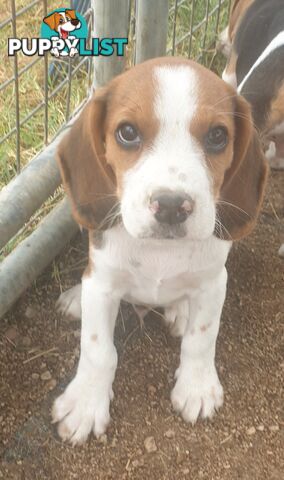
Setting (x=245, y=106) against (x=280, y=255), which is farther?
(x=280, y=255)

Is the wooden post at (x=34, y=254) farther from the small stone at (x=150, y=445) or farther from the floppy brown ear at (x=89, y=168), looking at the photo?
the small stone at (x=150, y=445)

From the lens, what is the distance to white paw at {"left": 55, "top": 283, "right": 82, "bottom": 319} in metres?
3.49

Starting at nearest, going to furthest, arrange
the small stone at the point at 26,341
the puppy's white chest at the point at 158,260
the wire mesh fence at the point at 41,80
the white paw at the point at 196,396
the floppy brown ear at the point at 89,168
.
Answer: the floppy brown ear at the point at 89,168, the puppy's white chest at the point at 158,260, the white paw at the point at 196,396, the small stone at the point at 26,341, the wire mesh fence at the point at 41,80

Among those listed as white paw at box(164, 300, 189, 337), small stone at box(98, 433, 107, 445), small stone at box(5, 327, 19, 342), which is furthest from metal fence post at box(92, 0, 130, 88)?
small stone at box(98, 433, 107, 445)

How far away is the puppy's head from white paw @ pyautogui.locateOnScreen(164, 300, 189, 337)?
75 cm

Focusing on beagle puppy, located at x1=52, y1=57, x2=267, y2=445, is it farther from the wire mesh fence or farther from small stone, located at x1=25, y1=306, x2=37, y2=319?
the wire mesh fence

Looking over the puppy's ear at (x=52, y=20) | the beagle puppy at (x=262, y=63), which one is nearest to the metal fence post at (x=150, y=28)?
the puppy's ear at (x=52, y=20)

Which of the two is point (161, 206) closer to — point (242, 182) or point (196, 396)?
point (242, 182)

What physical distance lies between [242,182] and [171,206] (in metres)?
0.57

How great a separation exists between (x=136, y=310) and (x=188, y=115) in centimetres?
140

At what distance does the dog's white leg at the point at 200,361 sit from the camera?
9.91ft

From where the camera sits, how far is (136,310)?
351cm

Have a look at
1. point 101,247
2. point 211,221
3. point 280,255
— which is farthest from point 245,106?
point 280,255

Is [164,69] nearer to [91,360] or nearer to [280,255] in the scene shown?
[91,360]
